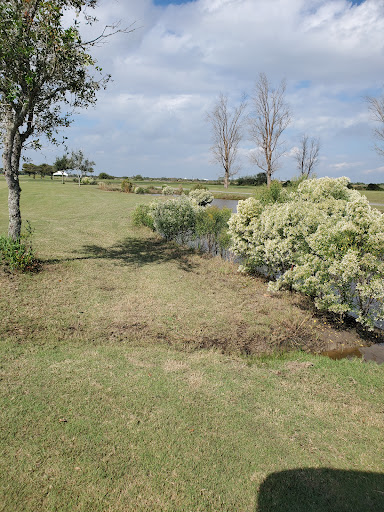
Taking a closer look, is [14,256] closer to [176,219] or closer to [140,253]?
[140,253]

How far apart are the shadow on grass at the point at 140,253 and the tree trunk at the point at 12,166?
153 centimetres

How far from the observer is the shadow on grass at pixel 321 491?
9.61 ft

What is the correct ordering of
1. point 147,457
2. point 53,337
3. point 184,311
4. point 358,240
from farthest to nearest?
point 184,311 → point 358,240 → point 53,337 → point 147,457

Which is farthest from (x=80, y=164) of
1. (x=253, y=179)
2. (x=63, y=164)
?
(x=253, y=179)

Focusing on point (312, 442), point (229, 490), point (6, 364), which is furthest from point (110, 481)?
point (6, 364)

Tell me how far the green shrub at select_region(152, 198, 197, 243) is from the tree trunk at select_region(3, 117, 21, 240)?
6479mm

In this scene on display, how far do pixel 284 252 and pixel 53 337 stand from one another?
6063 mm

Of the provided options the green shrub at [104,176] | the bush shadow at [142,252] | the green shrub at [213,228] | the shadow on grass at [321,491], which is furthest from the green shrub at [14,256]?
the green shrub at [104,176]

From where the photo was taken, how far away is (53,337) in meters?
5.60

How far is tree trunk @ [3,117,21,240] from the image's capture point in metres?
7.45

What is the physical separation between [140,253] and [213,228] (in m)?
3.05

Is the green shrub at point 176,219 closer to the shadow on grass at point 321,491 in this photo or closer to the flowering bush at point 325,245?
the flowering bush at point 325,245

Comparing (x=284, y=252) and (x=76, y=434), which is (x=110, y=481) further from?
(x=284, y=252)

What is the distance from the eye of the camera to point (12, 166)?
7.77 metres
